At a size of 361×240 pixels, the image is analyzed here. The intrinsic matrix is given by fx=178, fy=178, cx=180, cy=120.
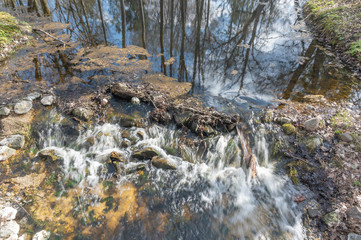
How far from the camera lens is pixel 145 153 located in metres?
4.06

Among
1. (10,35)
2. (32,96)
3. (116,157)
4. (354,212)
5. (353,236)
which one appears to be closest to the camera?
(353,236)

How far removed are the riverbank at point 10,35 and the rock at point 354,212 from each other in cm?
1034

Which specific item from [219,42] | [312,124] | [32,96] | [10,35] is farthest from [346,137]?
[10,35]

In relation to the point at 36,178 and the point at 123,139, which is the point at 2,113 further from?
the point at 123,139

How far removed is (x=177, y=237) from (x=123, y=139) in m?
2.41

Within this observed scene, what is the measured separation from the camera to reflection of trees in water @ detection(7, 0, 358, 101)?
652 centimetres

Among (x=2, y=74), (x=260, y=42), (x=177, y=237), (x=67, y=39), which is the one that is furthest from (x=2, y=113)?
(x=260, y=42)

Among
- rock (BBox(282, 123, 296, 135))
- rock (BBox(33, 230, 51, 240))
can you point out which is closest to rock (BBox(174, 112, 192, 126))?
rock (BBox(282, 123, 296, 135))

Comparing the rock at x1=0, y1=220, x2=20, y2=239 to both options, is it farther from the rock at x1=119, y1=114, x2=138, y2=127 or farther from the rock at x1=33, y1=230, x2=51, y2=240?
the rock at x1=119, y1=114, x2=138, y2=127

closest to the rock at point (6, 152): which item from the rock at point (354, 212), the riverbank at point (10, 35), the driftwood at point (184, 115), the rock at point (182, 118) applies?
the driftwood at point (184, 115)

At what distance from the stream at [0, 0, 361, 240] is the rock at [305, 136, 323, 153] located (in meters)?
0.81

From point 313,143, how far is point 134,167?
403 centimetres

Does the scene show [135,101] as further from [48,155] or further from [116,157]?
[48,155]

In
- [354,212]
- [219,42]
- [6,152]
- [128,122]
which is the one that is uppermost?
[219,42]
